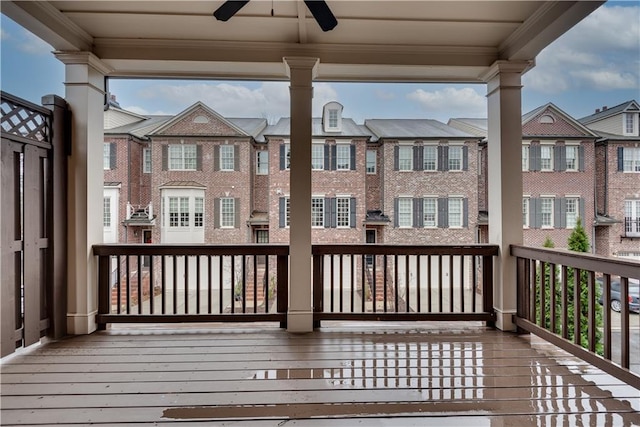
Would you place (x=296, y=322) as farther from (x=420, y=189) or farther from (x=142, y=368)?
(x=420, y=189)

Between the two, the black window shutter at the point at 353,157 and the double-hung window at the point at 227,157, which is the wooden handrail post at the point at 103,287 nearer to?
the double-hung window at the point at 227,157

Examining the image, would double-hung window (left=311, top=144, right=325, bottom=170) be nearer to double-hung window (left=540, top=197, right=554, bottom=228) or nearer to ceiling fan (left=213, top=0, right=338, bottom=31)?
ceiling fan (left=213, top=0, right=338, bottom=31)

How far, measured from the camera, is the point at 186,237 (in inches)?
134

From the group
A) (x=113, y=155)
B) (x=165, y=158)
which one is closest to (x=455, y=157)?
(x=165, y=158)

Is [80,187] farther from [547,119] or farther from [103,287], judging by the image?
[547,119]

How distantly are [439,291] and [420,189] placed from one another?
3.42ft

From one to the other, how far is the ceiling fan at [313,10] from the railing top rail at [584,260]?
236 centimetres

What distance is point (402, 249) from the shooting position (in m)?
3.37

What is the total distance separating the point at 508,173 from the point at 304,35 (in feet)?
7.39

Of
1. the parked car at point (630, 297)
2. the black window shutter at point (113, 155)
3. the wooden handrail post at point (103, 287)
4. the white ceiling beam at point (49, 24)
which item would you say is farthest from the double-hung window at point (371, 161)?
the white ceiling beam at point (49, 24)

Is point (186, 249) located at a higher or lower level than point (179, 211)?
lower

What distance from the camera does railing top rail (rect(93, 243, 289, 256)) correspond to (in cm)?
324

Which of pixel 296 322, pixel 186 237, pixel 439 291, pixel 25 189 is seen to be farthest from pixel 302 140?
pixel 25 189

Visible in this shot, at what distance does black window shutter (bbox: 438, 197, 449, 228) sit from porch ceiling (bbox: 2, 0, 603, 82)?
4.15ft
